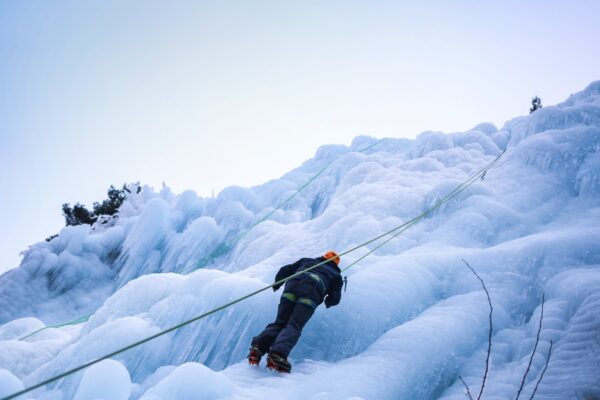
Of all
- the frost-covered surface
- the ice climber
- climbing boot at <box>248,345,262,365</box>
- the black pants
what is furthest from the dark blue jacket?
climbing boot at <box>248,345,262,365</box>

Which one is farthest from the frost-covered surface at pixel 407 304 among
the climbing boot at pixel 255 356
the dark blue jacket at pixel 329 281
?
the dark blue jacket at pixel 329 281

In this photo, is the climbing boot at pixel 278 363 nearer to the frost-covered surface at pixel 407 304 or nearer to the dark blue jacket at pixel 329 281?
the frost-covered surface at pixel 407 304

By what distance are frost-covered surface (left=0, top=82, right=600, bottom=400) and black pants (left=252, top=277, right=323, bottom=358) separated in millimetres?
238

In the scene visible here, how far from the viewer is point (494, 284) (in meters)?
3.53

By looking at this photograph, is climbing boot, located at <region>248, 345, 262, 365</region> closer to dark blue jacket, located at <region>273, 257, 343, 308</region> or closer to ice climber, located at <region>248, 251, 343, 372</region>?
ice climber, located at <region>248, 251, 343, 372</region>

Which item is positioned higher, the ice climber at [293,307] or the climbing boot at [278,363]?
the ice climber at [293,307]

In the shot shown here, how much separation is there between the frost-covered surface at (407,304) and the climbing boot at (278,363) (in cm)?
9

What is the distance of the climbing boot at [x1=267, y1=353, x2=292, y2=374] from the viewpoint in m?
2.76

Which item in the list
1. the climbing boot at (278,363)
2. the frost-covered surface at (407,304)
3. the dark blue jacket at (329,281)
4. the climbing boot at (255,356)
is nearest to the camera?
the frost-covered surface at (407,304)

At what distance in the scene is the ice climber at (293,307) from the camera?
2.78 metres

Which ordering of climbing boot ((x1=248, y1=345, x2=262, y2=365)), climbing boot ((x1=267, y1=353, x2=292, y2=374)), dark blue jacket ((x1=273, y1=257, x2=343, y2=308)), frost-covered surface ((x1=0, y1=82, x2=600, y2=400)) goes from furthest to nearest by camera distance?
dark blue jacket ((x1=273, y1=257, x2=343, y2=308)), climbing boot ((x1=248, y1=345, x2=262, y2=365)), climbing boot ((x1=267, y1=353, x2=292, y2=374)), frost-covered surface ((x1=0, y1=82, x2=600, y2=400))

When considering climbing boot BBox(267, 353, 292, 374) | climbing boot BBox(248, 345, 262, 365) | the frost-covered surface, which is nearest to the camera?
the frost-covered surface

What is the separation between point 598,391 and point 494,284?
1473 mm

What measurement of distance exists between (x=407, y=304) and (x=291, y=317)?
1227 mm
